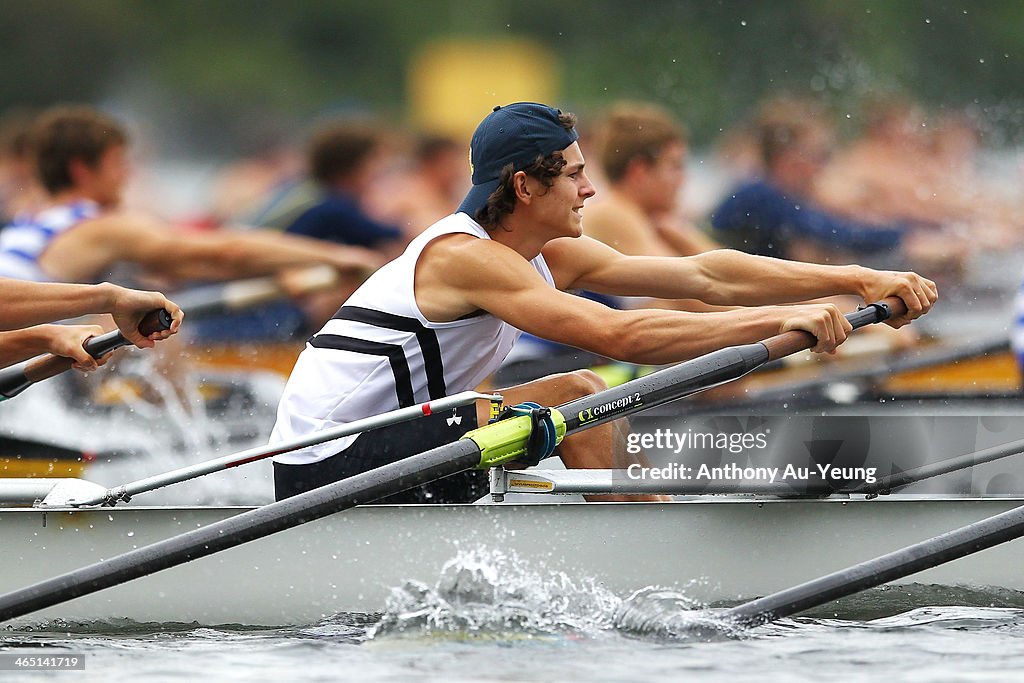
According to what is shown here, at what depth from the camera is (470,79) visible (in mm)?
6812

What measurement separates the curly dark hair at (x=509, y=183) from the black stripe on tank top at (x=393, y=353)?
34 centimetres

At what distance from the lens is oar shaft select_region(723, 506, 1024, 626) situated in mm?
3139

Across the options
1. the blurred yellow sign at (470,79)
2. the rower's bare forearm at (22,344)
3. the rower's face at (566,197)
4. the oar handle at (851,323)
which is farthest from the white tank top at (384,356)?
the blurred yellow sign at (470,79)

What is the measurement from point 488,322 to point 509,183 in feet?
1.02

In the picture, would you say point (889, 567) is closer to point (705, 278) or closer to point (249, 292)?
point (705, 278)

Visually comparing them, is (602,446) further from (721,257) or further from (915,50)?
(915,50)

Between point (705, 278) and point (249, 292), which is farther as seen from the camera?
point (249, 292)

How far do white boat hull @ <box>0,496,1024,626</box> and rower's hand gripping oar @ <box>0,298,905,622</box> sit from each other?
1.18 ft

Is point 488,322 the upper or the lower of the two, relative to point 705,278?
lower

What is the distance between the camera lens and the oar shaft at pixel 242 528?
299 cm

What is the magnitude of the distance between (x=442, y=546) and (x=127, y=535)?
2.34 feet

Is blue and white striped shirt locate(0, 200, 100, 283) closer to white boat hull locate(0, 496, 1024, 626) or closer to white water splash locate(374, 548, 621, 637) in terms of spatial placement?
white boat hull locate(0, 496, 1024, 626)

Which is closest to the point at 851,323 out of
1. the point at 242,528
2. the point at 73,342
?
the point at 242,528

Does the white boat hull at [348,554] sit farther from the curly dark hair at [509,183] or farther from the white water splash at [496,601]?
the curly dark hair at [509,183]
